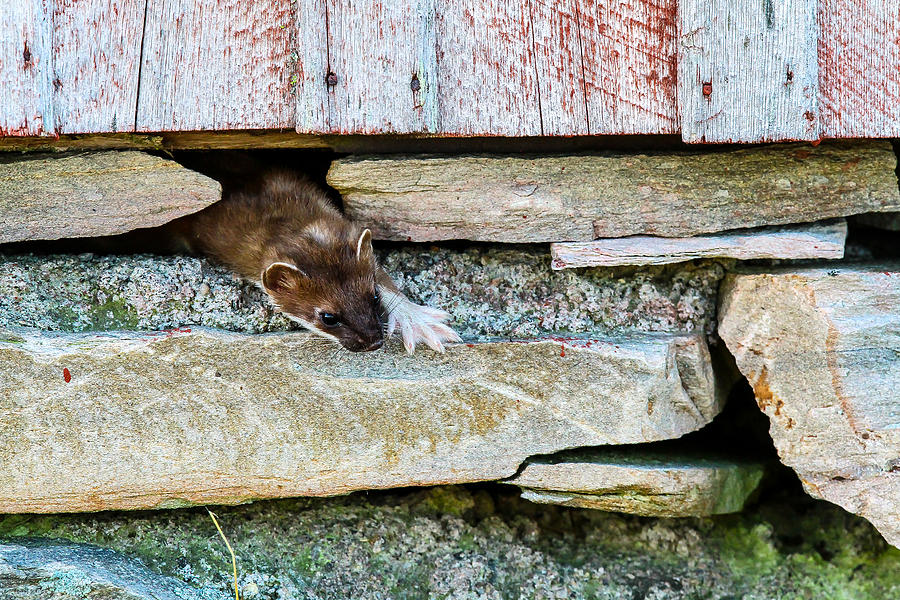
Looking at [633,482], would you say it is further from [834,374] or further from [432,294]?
[432,294]

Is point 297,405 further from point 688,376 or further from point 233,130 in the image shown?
point 688,376

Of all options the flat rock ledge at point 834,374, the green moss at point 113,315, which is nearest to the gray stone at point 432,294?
the green moss at point 113,315

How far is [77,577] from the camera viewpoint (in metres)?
2.55

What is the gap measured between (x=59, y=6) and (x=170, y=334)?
103 centimetres

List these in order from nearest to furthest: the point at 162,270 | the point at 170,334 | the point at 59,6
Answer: the point at 59,6, the point at 170,334, the point at 162,270

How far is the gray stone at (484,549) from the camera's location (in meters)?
2.83

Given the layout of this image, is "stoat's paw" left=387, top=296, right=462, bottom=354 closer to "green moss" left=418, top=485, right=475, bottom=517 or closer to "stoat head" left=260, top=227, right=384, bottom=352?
"stoat head" left=260, top=227, right=384, bottom=352

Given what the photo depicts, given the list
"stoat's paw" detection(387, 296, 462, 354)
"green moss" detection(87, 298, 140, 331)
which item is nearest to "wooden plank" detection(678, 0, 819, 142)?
"stoat's paw" detection(387, 296, 462, 354)

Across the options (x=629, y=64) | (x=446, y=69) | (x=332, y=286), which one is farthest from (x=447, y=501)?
(x=629, y=64)

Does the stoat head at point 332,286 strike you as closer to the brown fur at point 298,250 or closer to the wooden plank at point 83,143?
the brown fur at point 298,250

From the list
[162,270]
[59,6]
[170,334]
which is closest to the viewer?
[59,6]

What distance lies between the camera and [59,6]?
2.53 meters

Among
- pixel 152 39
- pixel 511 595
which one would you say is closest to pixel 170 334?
pixel 152 39

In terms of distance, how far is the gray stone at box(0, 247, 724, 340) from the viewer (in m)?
2.81
